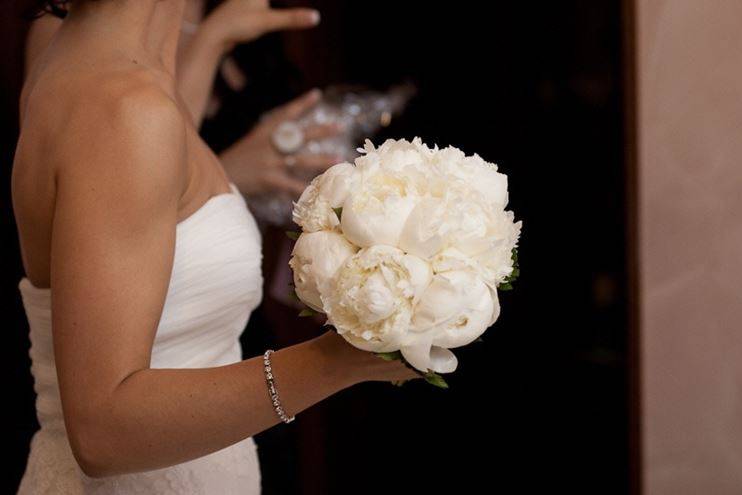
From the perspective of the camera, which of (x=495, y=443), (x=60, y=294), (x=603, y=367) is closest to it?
(x=60, y=294)

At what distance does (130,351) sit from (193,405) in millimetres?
93

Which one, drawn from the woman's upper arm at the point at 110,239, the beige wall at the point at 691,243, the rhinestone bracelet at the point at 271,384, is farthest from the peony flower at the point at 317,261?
the beige wall at the point at 691,243

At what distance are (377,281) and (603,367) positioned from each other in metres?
1.63

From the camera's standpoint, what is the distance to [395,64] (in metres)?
2.74

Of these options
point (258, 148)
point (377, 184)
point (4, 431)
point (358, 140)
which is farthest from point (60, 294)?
point (358, 140)

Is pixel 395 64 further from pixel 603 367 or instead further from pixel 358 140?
pixel 603 367

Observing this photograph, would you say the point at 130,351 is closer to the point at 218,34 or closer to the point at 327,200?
the point at 327,200

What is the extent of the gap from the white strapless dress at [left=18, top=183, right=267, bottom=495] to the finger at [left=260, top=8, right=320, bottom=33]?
0.60 metres

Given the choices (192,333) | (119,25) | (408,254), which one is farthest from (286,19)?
(408,254)

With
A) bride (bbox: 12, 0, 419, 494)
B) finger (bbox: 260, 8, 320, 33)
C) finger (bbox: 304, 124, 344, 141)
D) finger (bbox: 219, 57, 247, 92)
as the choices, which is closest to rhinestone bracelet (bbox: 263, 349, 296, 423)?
bride (bbox: 12, 0, 419, 494)

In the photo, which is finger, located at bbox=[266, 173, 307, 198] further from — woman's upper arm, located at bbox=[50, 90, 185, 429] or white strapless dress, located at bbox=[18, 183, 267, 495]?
woman's upper arm, located at bbox=[50, 90, 185, 429]

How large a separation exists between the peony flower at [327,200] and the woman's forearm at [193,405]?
5.4 inches

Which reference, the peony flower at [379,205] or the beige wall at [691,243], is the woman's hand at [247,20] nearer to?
the beige wall at [691,243]

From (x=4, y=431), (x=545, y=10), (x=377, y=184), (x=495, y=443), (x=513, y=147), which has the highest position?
(x=545, y=10)
